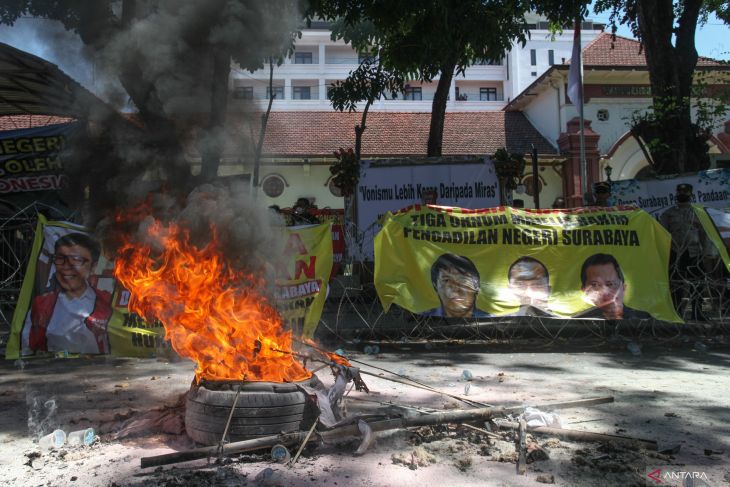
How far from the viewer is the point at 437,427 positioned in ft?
14.5

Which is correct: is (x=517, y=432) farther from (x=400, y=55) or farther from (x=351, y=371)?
(x=400, y=55)

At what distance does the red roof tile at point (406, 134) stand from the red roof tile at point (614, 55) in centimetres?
385

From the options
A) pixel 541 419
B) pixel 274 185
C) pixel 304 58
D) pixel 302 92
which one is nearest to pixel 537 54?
pixel 304 58

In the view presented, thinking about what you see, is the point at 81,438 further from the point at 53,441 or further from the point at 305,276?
the point at 305,276

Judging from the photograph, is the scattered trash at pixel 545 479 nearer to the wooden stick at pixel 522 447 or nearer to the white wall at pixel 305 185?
the wooden stick at pixel 522 447

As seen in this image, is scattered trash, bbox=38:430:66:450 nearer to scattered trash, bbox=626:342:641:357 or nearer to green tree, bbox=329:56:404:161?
scattered trash, bbox=626:342:641:357

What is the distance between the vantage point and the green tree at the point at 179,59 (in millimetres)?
5086

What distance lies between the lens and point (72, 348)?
24.8ft

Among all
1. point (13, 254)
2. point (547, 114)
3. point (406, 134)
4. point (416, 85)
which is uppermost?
point (416, 85)

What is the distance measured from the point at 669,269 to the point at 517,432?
6.52 m

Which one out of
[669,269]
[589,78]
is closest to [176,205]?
[669,269]

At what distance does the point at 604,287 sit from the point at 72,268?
7.47 m

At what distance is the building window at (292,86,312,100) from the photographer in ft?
186

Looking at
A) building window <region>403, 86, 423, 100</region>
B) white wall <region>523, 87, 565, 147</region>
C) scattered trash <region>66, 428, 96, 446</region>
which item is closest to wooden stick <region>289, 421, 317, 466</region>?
scattered trash <region>66, 428, 96, 446</region>
